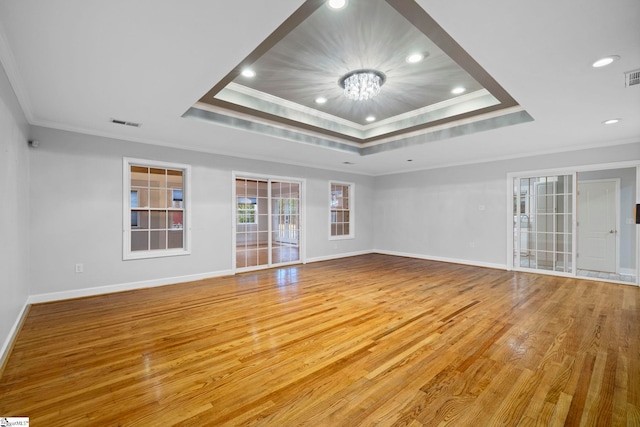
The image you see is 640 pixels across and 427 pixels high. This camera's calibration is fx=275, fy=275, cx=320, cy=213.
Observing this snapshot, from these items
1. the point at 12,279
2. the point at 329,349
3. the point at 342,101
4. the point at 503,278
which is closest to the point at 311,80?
the point at 342,101

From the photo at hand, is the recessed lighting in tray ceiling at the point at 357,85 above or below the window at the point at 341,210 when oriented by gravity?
above

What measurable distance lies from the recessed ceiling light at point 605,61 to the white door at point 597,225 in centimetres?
499

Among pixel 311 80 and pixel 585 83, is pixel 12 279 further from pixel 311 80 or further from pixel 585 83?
pixel 585 83

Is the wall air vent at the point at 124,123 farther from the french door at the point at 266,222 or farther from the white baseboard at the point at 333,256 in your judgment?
the white baseboard at the point at 333,256

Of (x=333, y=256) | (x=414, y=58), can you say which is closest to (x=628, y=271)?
(x=333, y=256)

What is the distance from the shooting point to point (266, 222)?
6.22 meters

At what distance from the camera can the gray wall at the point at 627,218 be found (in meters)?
5.55

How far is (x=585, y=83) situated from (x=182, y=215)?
19.1ft

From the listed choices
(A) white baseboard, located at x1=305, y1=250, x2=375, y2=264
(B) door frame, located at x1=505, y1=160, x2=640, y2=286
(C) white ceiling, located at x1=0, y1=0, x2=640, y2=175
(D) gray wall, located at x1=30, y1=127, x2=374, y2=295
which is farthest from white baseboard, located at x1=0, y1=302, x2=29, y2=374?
(B) door frame, located at x1=505, y1=160, x2=640, y2=286

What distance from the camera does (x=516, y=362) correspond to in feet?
7.46

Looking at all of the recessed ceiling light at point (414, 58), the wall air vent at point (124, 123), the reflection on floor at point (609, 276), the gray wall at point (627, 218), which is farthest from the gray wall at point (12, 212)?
the gray wall at point (627, 218)

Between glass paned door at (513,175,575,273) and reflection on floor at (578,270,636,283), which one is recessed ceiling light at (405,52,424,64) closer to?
glass paned door at (513,175,575,273)

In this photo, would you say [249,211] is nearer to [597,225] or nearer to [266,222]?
[266,222]

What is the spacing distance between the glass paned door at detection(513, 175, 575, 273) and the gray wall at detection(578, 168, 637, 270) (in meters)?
1.26
